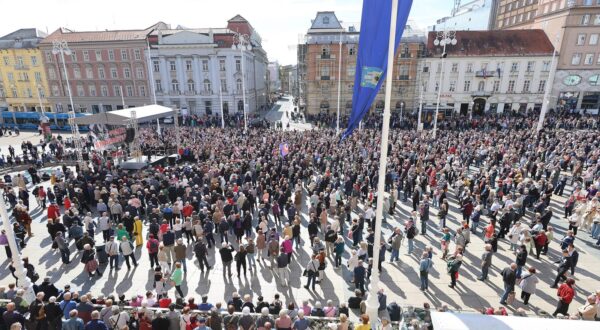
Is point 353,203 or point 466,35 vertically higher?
point 466,35

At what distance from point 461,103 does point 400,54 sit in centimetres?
1126

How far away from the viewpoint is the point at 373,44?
21.7ft

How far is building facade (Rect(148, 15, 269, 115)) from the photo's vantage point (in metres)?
47.5

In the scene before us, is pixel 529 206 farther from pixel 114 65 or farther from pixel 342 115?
pixel 114 65

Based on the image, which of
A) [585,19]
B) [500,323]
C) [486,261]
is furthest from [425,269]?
[585,19]

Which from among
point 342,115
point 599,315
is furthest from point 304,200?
point 342,115

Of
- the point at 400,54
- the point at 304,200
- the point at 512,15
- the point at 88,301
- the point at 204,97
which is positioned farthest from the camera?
the point at 512,15

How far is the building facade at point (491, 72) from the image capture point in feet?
148

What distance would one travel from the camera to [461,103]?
47219mm

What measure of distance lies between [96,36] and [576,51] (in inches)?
2688

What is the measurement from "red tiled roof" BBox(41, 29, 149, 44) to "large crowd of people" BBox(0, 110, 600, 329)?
3105 cm

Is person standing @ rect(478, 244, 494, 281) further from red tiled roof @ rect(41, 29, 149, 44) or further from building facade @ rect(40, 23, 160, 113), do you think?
red tiled roof @ rect(41, 29, 149, 44)

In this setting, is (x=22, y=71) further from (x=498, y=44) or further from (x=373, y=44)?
(x=498, y=44)

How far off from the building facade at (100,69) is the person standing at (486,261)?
5151 centimetres
